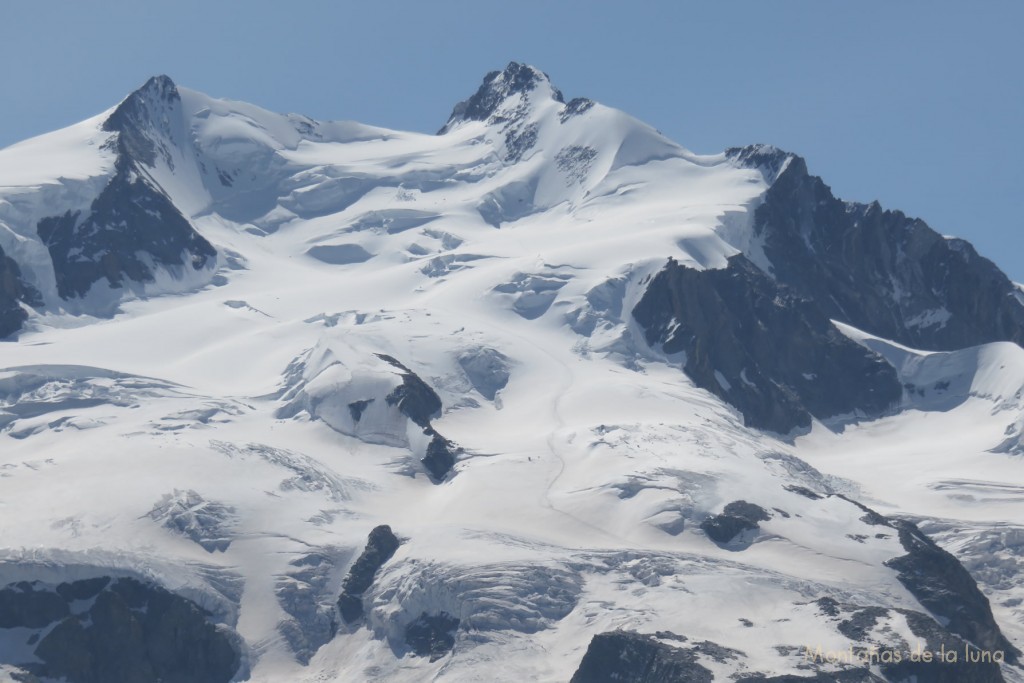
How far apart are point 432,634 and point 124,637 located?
24.8m

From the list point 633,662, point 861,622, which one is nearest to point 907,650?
point 861,622

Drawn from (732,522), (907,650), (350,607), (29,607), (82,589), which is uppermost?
(732,522)

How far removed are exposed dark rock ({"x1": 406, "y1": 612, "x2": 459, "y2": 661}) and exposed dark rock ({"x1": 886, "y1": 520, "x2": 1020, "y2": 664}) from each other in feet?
132

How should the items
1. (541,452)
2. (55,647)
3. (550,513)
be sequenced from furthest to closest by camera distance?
(541,452), (550,513), (55,647)

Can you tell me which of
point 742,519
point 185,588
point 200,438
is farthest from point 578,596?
point 200,438

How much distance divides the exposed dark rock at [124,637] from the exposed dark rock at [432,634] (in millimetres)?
14337

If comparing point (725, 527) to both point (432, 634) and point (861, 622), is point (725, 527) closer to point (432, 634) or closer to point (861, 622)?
point (861, 622)

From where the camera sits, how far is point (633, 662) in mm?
154625

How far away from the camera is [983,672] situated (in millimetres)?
163250

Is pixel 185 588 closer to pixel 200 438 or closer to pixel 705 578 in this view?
pixel 200 438

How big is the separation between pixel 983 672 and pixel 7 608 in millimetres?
78203

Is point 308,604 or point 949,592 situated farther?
point 949,592

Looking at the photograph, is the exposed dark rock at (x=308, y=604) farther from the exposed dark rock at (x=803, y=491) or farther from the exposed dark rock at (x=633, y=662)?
the exposed dark rock at (x=803, y=491)

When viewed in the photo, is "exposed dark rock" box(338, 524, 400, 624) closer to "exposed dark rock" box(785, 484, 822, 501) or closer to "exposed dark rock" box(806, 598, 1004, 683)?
"exposed dark rock" box(806, 598, 1004, 683)
